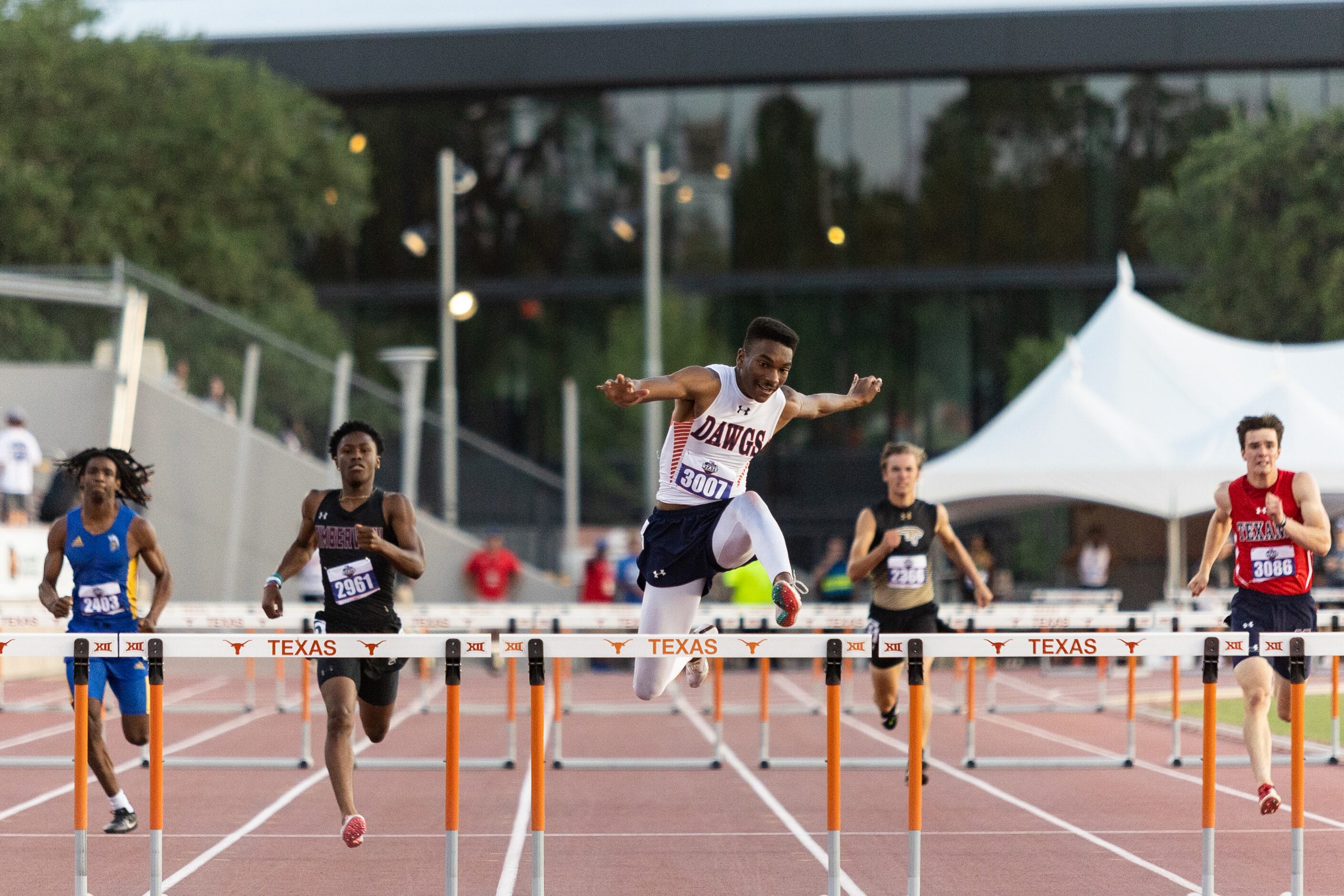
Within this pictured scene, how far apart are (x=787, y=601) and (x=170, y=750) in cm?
948

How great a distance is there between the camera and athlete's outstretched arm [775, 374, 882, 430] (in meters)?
8.09

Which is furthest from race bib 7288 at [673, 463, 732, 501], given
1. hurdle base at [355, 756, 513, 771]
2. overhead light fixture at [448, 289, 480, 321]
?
overhead light fixture at [448, 289, 480, 321]

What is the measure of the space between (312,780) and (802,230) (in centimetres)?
2950

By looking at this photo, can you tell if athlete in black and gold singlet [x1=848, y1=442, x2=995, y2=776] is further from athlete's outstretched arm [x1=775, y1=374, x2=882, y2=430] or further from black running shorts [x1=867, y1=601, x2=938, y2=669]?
athlete's outstretched arm [x1=775, y1=374, x2=882, y2=430]

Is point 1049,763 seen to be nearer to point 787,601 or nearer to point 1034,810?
point 1034,810

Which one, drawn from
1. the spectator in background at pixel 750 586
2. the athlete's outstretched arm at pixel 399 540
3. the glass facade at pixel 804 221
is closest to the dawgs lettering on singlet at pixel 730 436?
the athlete's outstretched arm at pixel 399 540

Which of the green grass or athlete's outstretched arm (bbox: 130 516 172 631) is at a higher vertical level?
athlete's outstretched arm (bbox: 130 516 172 631)

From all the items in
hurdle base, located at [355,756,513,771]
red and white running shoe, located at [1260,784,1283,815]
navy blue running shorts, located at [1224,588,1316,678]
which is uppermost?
navy blue running shorts, located at [1224,588,1316,678]

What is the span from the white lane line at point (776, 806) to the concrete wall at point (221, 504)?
9.06 meters

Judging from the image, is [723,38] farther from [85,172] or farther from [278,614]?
[278,614]

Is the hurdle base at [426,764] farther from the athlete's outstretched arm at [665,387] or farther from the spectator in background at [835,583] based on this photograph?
the spectator in background at [835,583]

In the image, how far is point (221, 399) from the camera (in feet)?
84.8

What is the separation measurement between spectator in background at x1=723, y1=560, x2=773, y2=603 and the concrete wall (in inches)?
220

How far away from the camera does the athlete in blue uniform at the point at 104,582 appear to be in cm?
952
